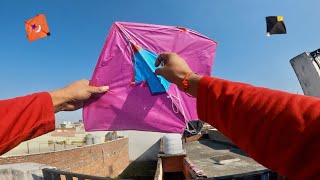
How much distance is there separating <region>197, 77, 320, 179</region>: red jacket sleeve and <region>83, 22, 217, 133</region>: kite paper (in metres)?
1.42

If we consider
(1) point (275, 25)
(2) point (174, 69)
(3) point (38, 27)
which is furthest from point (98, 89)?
(1) point (275, 25)

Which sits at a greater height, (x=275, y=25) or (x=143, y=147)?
(x=275, y=25)

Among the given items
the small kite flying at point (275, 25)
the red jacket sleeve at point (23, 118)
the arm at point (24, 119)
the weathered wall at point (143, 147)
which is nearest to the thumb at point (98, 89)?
the arm at point (24, 119)

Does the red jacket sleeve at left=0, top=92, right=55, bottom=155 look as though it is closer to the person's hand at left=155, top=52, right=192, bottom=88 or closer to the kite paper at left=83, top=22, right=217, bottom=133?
the person's hand at left=155, top=52, right=192, bottom=88

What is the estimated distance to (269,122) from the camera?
2.93 feet

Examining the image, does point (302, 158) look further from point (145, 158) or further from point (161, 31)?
point (145, 158)

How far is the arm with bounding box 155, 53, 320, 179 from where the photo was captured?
804 mm

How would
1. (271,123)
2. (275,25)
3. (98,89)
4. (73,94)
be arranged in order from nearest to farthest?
(271,123) < (73,94) < (98,89) < (275,25)

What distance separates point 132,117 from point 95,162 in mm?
17335

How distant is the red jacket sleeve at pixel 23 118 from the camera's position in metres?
1.30

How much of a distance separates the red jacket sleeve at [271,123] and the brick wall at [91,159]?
13093mm

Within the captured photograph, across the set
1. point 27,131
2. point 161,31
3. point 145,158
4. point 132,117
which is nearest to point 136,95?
point 132,117

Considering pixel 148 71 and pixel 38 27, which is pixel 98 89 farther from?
pixel 38 27

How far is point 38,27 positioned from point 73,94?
2537 millimetres
